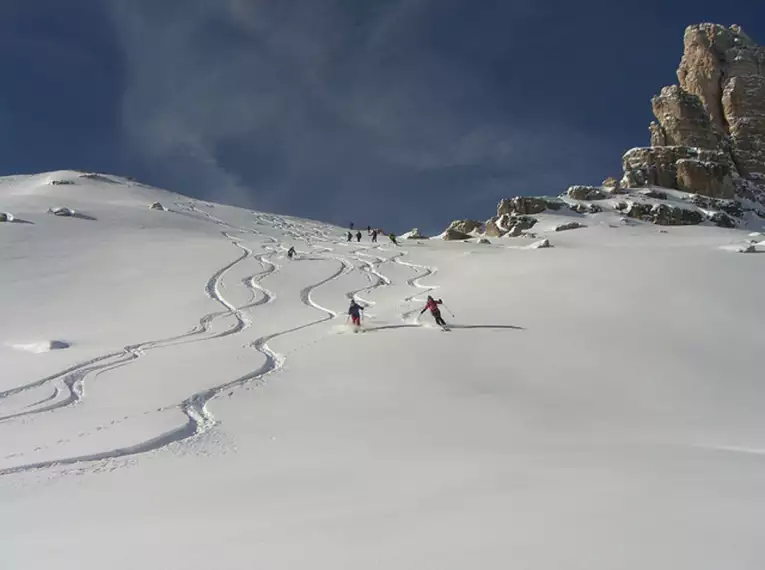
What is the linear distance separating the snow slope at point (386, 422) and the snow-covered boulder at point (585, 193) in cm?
4010

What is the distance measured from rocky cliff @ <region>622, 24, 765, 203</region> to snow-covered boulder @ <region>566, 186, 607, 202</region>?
8.10 m

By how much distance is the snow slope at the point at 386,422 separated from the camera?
189 inches

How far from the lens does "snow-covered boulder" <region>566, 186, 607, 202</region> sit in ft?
218

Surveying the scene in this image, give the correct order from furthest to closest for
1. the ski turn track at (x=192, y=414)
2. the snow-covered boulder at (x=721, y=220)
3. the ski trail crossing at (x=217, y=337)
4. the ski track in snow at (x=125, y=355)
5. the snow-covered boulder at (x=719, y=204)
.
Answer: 1. the snow-covered boulder at (x=719, y=204)
2. the snow-covered boulder at (x=721, y=220)
3. the ski track in snow at (x=125, y=355)
4. the ski trail crossing at (x=217, y=337)
5. the ski turn track at (x=192, y=414)

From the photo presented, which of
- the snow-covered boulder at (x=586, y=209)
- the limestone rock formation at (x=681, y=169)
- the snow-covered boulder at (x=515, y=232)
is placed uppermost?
the limestone rock formation at (x=681, y=169)

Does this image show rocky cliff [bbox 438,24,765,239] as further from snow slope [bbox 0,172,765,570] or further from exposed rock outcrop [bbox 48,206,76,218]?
Result: snow slope [bbox 0,172,765,570]

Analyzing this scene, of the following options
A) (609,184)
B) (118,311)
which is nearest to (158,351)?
(118,311)

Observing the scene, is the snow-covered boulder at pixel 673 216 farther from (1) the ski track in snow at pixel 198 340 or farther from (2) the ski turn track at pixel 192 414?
(2) the ski turn track at pixel 192 414

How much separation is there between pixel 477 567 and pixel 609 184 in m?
76.7

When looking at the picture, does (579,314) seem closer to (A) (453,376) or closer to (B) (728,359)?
(B) (728,359)

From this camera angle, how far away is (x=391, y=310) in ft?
70.4

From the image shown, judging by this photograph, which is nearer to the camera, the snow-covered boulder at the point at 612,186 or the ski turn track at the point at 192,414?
the ski turn track at the point at 192,414

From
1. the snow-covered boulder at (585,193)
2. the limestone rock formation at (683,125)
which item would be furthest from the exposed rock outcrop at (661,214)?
the limestone rock formation at (683,125)

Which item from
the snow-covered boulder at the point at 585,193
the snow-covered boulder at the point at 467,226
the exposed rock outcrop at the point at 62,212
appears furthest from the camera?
the snow-covered boulder at the point at 585,193
